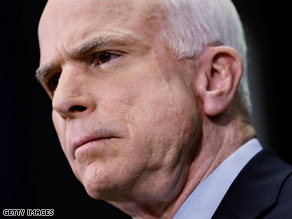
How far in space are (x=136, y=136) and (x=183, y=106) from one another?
0.22m

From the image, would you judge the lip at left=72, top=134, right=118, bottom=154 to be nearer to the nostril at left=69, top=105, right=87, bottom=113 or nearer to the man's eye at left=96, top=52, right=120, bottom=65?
the nostril at left=69, top=105, right=87, bottom=113

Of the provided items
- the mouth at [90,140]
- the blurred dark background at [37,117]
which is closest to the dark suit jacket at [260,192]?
the mouth at [90,140]

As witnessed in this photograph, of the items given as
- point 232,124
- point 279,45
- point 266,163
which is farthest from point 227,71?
point 279,45

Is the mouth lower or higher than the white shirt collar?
higher

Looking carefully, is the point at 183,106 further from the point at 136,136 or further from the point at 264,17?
the point at 264,17

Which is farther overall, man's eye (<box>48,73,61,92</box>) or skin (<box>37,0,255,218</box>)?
man's eye (<box>48,73,61,92</box>)

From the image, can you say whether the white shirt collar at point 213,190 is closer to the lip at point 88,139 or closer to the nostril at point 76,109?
the lip at point 88,139

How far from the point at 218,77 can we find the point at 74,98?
1.98 feet

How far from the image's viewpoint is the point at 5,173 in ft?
10.5

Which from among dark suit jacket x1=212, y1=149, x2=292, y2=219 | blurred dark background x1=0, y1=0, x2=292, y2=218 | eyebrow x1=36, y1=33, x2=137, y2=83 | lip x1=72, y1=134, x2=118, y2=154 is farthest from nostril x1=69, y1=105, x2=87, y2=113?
blurred dark background x1=0, y1=0, x2=292, y2=218

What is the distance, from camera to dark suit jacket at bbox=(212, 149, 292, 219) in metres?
1.77

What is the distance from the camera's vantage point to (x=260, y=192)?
6.08 ft

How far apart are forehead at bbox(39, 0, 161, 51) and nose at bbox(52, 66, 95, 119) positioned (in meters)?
0.16

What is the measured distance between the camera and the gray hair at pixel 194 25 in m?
2.01
